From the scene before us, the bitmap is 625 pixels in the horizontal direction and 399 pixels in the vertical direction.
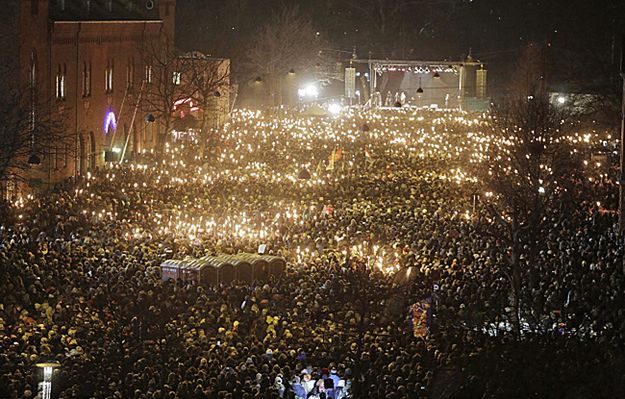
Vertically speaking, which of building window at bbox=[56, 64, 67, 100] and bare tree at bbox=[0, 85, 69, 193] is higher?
building window at bbox=[56, 64, 67, 100]

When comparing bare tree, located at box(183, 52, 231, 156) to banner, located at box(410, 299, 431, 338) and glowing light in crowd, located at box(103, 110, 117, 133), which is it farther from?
banner, located at box(410, 299, 431, 338)

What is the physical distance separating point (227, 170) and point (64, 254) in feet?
61.6

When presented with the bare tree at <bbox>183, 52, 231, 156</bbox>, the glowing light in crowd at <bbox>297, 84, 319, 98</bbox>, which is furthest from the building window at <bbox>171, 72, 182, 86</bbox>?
the glowing light in crowd at <bbox>297, 84, 319, 98</bbox>

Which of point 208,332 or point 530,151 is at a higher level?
point 530,151

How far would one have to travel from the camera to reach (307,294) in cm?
2595

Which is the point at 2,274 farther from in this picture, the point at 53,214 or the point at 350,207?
the point at 350,207

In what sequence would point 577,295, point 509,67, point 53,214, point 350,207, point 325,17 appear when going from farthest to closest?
point 325,17, point 509,67, point 350,207, point 53,214, point 577,295

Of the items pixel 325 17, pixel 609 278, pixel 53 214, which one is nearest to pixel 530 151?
pixel 609 278

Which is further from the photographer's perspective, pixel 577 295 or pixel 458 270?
pixel 458 270

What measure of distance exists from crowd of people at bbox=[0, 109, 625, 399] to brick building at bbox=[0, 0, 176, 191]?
3669mm

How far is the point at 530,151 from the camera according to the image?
117 ft

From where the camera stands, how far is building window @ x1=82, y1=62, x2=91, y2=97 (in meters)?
49.5

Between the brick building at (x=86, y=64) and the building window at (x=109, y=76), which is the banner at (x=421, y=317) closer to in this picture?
the brick building at (x=86, y=64)

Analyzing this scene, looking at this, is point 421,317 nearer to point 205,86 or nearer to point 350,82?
point 205,86
